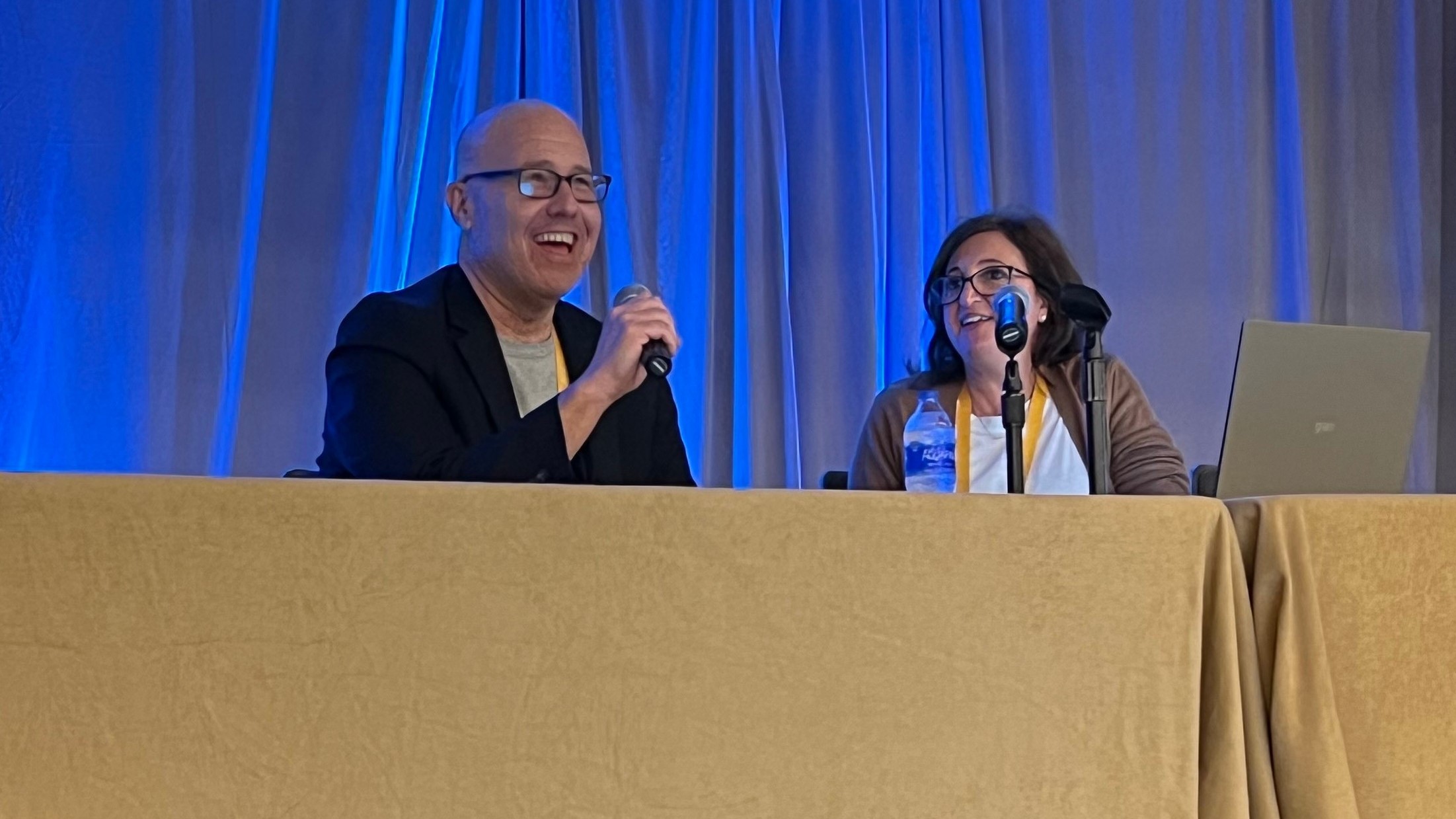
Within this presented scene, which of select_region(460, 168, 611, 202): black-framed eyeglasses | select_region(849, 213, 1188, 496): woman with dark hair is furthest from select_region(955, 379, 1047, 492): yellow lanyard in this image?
select_region(460, 168, 611, 202): black-framed eyeglasses

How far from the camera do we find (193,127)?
2992 millimetres

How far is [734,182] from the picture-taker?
329cm

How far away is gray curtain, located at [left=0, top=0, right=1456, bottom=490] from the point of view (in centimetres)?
294

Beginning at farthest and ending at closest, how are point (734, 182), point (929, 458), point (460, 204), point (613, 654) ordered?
point (734, 182), point (460, 204), point (929, 458), point (613, 654)

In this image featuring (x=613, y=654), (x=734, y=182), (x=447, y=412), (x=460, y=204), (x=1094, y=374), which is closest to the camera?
(x=613, y=654)

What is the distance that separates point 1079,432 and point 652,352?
82 cm

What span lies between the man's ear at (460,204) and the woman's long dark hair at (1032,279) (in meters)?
0.78

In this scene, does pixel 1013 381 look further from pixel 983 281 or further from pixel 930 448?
pixel 983 281

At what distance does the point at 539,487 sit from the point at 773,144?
8.16 feet

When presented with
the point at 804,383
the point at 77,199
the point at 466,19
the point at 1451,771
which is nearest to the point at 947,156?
the point at 804,383

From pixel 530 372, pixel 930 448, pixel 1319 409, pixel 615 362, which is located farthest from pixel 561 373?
pixel 1319 409

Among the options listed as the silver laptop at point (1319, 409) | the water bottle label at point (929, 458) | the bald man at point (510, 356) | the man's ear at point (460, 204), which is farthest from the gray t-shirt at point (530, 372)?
the silver laptop at point (1319, 409)

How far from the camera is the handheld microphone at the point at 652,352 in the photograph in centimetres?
155

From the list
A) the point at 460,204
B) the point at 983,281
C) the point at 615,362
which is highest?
the point at 460,204
